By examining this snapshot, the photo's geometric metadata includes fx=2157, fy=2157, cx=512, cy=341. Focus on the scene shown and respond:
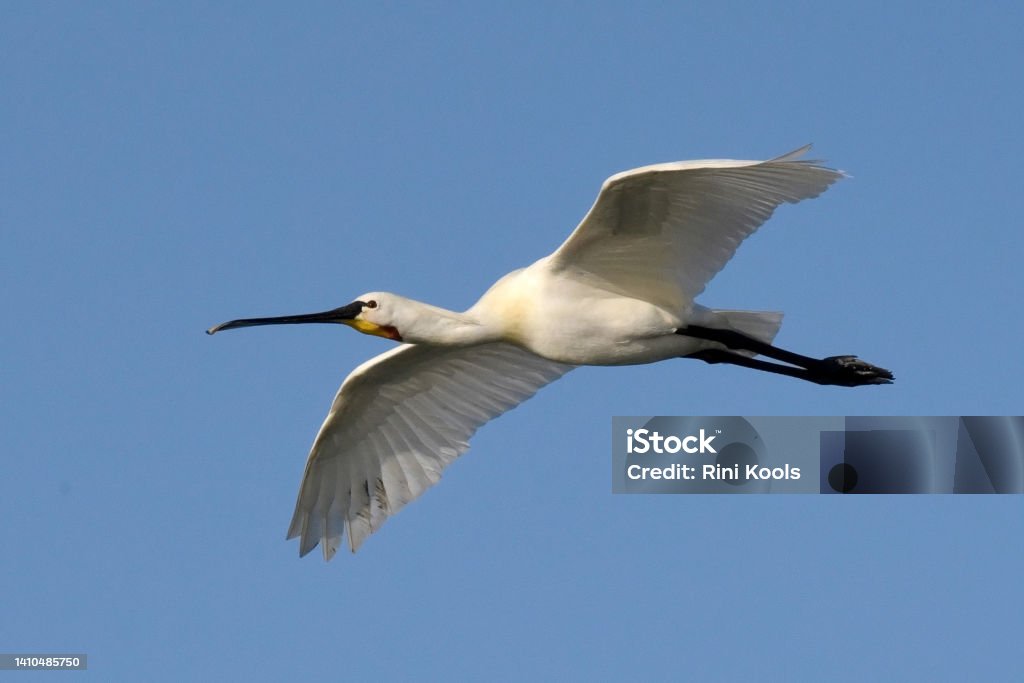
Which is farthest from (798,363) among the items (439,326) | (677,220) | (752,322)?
(439,326)

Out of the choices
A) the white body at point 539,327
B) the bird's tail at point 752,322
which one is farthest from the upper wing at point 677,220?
the bird's tail at point 752,322

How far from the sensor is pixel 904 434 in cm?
2270

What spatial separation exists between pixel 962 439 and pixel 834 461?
1.36m

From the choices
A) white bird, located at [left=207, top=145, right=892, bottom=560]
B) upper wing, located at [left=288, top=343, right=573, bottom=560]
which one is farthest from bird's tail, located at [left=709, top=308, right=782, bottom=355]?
upper wing, located at [left=288, top=343, right=573, bottom=560]

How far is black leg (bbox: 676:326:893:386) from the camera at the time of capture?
63.2ft

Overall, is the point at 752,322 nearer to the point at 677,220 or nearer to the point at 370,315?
the point at 677,220

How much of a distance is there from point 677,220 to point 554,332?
1432 mm

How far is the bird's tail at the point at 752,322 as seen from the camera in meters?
19.2

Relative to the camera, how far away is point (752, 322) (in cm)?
1936

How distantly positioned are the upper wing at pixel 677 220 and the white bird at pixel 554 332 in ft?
0.05

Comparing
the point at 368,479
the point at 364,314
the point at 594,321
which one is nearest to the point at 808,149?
the point at 594,321

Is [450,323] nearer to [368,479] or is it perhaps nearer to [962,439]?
[368,479]

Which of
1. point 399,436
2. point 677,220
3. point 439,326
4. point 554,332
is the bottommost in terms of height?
point 399,436

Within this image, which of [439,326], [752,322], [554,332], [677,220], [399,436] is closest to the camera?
[677,220]
